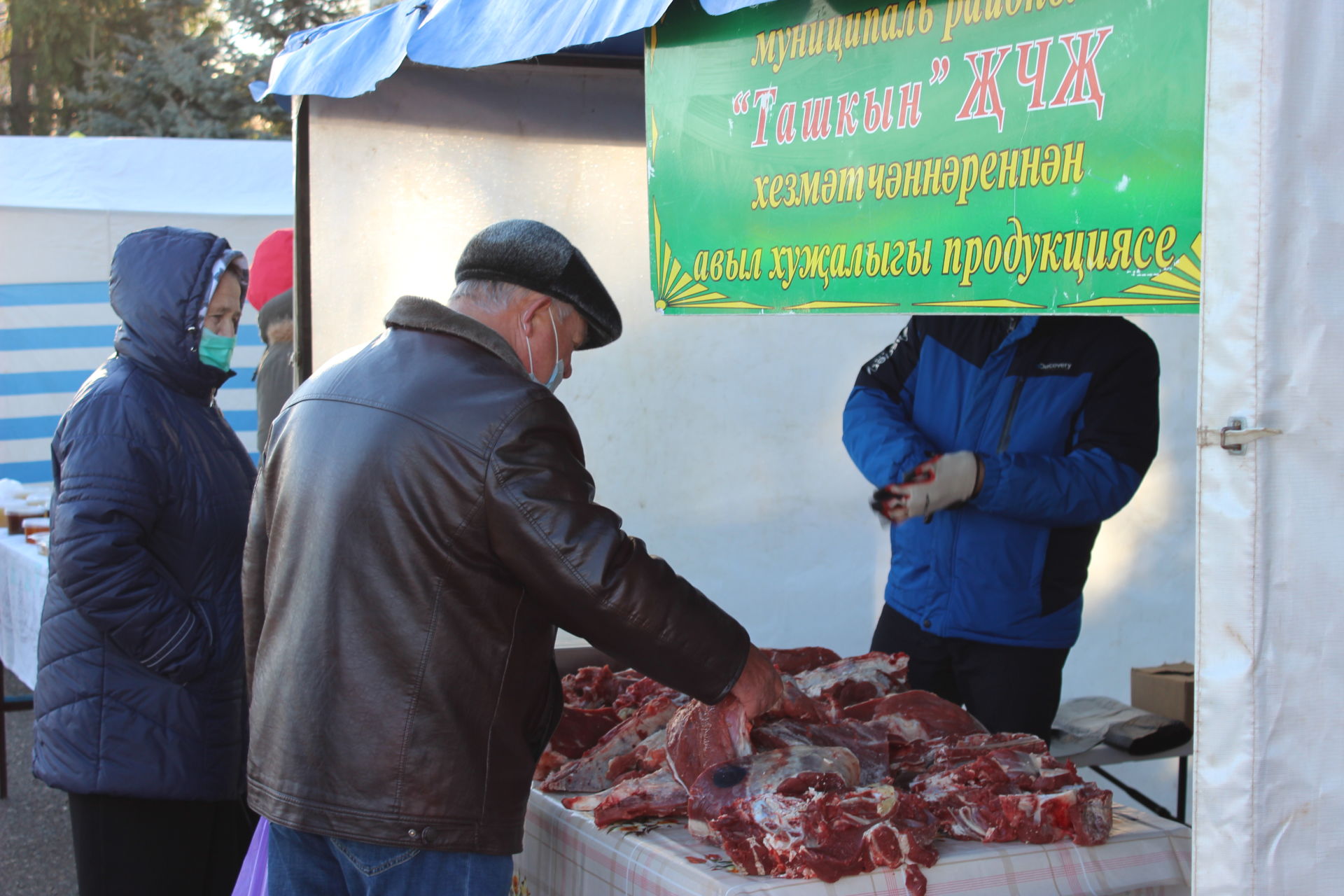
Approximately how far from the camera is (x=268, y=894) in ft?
7.13

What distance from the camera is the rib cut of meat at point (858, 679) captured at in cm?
309

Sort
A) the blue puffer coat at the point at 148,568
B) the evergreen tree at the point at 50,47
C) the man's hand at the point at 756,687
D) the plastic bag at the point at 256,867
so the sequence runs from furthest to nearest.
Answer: the evergreen tree at the point at 50,47 → the blue puffer coat at the point at 148,568 → the plastic bag at the point at 256,867 → the man's hand at the point at 756,687

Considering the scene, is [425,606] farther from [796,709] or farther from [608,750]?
[796,709]

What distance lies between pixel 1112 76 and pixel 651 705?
1668mm

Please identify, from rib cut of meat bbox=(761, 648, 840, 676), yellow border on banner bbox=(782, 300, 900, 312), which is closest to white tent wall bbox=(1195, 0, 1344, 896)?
yellow border on banner bbox=(782, 300, 900, 312)

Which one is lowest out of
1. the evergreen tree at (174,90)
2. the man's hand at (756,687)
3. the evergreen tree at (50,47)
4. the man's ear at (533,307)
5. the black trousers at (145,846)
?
the black trousers at (145,846)

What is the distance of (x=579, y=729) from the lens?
2877mm

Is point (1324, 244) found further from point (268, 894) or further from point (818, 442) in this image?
point (818, 442)

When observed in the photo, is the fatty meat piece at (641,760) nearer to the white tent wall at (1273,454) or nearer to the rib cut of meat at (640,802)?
the rib cut of meat at (640,802)

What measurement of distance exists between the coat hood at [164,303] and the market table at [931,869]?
1558 mm

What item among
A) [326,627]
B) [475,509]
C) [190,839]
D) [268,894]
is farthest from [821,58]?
[190,839]

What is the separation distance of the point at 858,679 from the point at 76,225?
7360mm

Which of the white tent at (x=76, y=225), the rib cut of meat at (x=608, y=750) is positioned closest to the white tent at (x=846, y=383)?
the rib cut of meat at (x=608, y=750)

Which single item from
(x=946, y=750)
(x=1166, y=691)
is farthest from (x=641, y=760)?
(x=1166, y=691)
